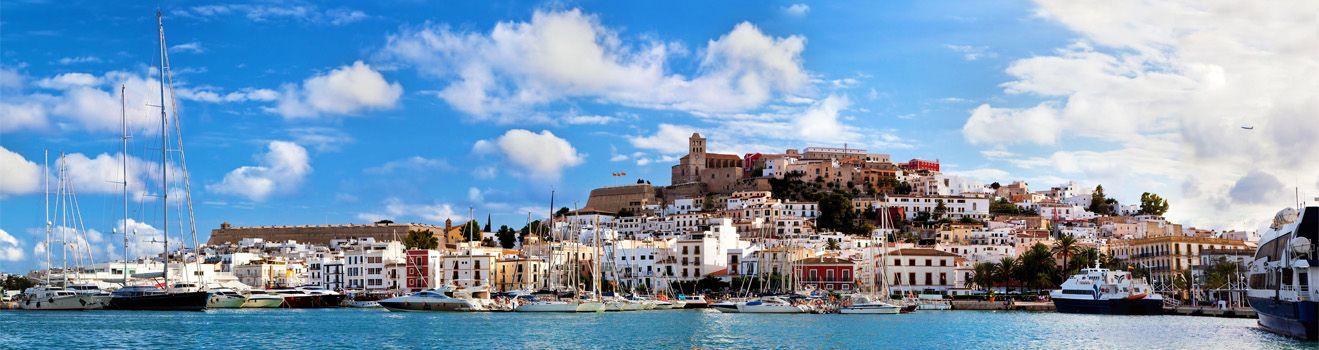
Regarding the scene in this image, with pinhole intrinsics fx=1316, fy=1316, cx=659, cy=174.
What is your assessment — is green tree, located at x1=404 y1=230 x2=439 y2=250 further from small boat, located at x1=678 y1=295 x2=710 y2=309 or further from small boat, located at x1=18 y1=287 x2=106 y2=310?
small boat, located at x1=18 y1=287 x2=106 y2=310

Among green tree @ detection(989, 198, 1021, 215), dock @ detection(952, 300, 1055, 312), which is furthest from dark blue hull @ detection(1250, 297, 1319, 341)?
green tree @ detection(989, 198, 1021, 215)

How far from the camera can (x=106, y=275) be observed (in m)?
109

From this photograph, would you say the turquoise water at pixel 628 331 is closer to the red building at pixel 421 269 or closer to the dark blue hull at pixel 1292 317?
the dark blue hull at pixel 1292 317

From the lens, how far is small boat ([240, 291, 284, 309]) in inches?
3514

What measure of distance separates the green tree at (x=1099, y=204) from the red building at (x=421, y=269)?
3429 inches

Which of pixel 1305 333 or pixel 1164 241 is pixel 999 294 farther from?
pixel 1305 333

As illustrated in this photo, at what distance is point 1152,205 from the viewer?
15212 cm

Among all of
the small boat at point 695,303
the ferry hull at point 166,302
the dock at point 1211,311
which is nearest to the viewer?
the dock at point 1211,311

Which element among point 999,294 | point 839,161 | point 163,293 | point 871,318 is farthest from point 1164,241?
point 839,161

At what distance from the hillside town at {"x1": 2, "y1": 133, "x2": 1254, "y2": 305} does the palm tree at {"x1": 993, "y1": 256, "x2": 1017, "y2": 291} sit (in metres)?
0.15

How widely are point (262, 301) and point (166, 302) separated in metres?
15.7

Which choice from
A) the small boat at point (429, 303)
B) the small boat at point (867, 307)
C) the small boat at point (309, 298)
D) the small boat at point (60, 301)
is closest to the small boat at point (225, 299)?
the small boat at point (309, 298)

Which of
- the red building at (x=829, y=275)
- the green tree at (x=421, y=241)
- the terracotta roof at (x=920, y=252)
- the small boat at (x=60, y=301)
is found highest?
the green tree at (x=421, y=241)

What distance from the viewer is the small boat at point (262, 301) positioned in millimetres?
89250
